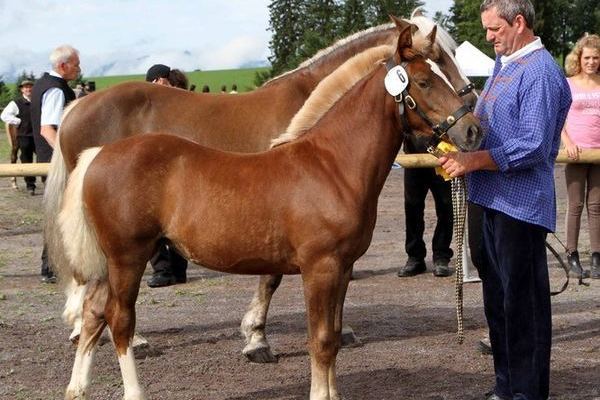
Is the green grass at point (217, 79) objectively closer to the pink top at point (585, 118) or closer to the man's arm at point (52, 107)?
the pink top at point (585, 118)

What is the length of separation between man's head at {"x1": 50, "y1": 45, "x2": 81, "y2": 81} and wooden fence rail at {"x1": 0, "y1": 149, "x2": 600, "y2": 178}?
1.05 m

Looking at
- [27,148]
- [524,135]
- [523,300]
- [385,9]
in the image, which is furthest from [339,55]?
[385,9]

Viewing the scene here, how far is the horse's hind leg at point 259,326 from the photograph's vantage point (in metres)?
6.11

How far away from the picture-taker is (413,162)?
8625 millimetres

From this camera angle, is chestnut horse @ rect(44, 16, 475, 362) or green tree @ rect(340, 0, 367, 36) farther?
green tree @ rect(340, 0, 367, 36)

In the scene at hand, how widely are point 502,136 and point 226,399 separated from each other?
2205mm

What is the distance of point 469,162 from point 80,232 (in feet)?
7.19

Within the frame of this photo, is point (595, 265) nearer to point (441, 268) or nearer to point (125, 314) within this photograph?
point (441, 268)

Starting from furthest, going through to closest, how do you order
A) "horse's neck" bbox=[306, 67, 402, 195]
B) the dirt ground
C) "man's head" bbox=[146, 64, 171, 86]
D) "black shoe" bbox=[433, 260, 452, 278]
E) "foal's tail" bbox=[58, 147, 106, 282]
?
1. "black shoe" bbox=[433, 260, 452, 278]
2. "man's head" bbox=[146, 64, 171, 86]
3. the dirt ground
4. "foal's tail" bbox=[58, 147, 106, 282]
5. "horse's neck" bbox=[306, 67, 402, 195]

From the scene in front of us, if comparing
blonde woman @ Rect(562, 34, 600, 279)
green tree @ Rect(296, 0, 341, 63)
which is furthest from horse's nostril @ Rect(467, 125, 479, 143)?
green tree @ Rect(296, 0, 341, 63)

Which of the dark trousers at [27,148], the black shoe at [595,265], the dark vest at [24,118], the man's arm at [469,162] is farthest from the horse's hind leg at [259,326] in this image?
the dark vest at [24,118]

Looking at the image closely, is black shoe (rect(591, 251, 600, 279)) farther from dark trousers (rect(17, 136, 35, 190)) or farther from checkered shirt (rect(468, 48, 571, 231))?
dark trousers (rect(17, 136, 35, 190))

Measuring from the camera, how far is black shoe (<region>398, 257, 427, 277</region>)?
9.23 metres

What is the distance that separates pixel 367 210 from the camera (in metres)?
4.72
